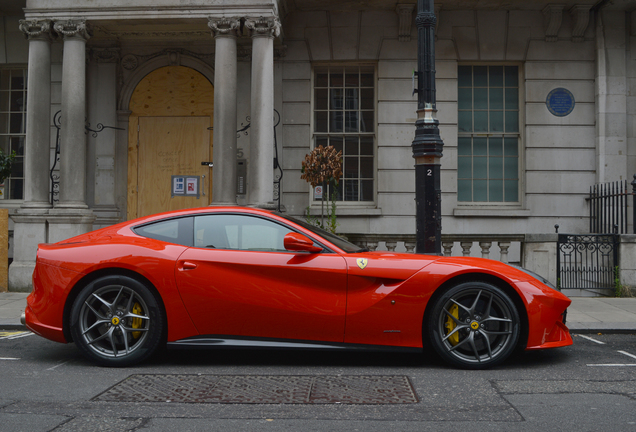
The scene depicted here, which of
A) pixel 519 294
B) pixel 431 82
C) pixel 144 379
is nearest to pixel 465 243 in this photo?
pixel 431 82

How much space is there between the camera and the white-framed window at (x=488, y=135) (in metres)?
13.2

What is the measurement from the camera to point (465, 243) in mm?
9797

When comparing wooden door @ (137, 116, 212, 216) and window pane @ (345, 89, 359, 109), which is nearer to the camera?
wooden door @ (137, 116, 212, 216)

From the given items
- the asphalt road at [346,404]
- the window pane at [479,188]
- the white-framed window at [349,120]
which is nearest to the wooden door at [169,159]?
the white-framed window at [349,120]

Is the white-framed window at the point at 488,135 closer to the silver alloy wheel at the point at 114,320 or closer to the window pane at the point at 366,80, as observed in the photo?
the window pane at the point at 366,80

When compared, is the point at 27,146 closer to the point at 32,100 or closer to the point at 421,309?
the point at 32,100

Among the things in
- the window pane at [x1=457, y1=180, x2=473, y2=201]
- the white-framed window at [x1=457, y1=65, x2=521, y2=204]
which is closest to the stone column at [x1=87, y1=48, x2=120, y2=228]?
the window pane at [x1=457, y1=180, x2=473, y2=201]

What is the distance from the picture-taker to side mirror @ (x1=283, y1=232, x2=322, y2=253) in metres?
4.88

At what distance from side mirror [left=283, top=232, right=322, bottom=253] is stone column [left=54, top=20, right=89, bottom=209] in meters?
6.85

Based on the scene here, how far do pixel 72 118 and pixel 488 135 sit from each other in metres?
8.48

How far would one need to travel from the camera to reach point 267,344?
195 inches

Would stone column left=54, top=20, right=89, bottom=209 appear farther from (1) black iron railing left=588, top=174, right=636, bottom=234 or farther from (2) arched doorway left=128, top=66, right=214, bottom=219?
(1) black iron railing left=588, top=174, right=636, bottom=234

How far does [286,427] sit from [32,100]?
933 centimetres

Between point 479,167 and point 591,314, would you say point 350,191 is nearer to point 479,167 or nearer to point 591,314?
point 479,167
